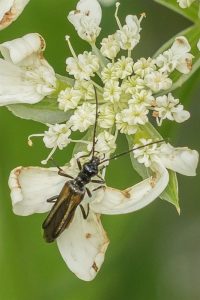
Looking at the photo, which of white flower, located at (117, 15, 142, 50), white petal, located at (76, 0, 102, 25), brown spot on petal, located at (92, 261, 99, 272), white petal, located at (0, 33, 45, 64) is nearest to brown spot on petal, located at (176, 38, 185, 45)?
white flower, located at (117, 15, 142, 50)

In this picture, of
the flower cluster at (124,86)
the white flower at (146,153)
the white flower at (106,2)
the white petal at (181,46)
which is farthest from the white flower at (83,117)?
the white flower at (106,2)

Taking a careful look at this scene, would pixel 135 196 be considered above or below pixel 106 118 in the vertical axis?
below

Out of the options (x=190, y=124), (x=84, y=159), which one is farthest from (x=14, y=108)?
(x=190, y=124)

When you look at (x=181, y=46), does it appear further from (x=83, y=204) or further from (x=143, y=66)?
(x=83, y=204)

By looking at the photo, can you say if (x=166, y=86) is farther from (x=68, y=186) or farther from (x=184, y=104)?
(x=68, y=186)

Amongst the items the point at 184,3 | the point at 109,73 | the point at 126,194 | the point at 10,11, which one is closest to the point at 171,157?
the point at 126,194

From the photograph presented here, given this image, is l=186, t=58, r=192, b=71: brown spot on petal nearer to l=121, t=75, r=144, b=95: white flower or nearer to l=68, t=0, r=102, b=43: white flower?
l=121, t=75, r=144, b=95: white flower
